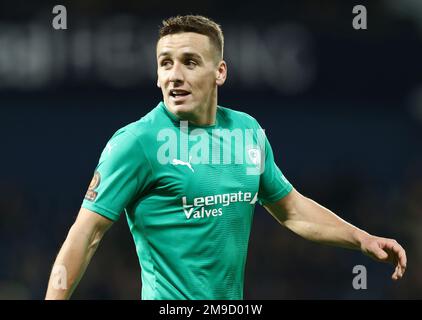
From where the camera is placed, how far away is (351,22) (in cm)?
923

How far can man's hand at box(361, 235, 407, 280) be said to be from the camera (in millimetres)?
4148

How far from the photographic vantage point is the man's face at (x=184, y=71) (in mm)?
4184

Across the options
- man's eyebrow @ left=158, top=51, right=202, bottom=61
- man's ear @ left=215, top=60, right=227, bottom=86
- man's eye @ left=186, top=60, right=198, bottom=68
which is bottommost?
man's ear @ left=215, top=60, right=227, bottom=86

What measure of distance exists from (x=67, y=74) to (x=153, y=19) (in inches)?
41.5

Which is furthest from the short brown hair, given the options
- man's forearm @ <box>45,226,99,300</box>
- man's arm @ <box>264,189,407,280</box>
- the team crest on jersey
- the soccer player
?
man's forearm @ <box>45,226,99,300</box>

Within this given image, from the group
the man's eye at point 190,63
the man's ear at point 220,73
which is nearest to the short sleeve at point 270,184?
the man's ear at point 220,73

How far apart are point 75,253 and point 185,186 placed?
0.64 meters

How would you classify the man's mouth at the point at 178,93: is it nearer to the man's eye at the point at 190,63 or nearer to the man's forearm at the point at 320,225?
the man's eye at the point at 190,63

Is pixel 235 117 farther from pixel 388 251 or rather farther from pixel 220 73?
pixel 388 251

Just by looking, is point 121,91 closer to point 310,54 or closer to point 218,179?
point 310,54

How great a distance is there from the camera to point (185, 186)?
410 centimetres

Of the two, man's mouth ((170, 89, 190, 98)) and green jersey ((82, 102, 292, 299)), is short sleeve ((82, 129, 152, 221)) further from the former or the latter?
man's mouth ((170, 89, 190, 98))

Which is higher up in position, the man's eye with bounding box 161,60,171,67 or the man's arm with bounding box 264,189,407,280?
the man's eye with bounding box 161,60,171,67

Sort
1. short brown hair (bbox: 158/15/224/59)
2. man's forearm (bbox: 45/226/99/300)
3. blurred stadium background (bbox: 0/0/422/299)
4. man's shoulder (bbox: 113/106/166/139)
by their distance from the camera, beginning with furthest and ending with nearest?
1. blurred stadium background (bbox: 0/0/422/299)
2. short brown hair (bbox: 158/15/224/59)
3. man's shoulder (bbox: 113/106/166/139)
4. man's forearm (bbox: 45/226/99/300)
